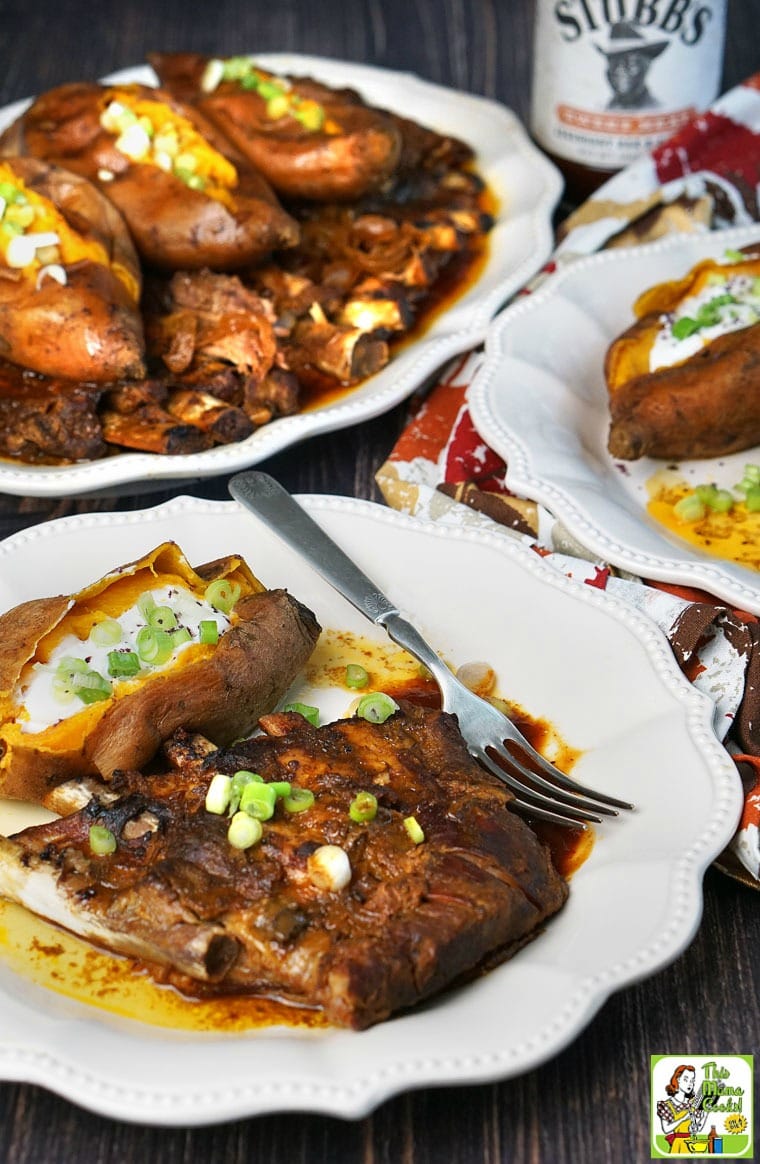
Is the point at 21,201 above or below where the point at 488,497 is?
above

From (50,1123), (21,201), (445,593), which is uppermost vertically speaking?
(21,201)

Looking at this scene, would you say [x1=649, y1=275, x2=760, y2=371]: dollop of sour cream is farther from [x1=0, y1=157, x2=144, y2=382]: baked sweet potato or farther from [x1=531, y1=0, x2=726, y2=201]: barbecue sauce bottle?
[x1=0, y1=157, x2=144, y2=382]: baked sweet potato

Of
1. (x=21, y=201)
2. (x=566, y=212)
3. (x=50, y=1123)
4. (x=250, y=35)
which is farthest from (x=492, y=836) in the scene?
(x=250, y=35)

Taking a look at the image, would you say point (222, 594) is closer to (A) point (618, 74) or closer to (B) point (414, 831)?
(B) point (414, 831)

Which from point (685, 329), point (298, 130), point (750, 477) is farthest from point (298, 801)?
point (298, 130)

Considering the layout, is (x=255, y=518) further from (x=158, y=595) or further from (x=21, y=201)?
(x=21, y=201)

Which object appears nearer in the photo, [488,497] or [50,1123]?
[50,1123]

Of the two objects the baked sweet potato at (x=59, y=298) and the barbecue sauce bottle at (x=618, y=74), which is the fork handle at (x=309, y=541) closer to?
the baked sweet potato at (x=59, y=298)
